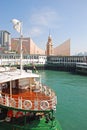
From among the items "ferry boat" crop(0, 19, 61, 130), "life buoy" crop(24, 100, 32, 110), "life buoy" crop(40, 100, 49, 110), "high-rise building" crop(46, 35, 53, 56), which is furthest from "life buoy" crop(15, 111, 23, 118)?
"high-rise building" crop(46, 35, 53, 56)

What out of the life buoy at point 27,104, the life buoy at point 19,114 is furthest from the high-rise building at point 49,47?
the life buoy at point 27,104

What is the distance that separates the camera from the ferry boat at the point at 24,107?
1234 cm

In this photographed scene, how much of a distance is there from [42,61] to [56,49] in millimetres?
63684

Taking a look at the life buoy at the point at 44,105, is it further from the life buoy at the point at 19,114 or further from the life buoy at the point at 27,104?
the life buoy at the point at 19,114

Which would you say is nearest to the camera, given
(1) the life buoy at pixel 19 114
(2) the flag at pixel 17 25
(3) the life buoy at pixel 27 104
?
(3) the life buoy at pixel 27 104

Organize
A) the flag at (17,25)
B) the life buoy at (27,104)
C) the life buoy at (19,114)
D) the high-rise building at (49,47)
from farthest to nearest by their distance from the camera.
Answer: the high-rise building at (49,47) < the flag at (17,25) < the life buoy at (19,114) < the life buoy at (27,104)

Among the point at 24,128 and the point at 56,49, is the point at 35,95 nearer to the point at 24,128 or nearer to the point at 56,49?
the point at 24,128

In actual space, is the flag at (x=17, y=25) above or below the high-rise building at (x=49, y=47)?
below

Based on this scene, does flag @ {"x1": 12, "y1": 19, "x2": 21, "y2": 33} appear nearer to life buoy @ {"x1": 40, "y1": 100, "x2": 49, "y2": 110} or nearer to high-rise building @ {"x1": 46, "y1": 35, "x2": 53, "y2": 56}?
life buoy @ {"x1": 40, "y1": 100, "x2": 49, "y2": 110}

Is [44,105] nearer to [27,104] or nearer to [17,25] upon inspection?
[27,104]

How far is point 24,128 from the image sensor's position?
41.1ft

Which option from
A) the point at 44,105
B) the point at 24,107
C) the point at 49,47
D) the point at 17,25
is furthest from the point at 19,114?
the point at 49,47

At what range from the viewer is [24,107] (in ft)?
40.4

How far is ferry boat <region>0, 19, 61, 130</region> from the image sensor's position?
12336 millimetres
